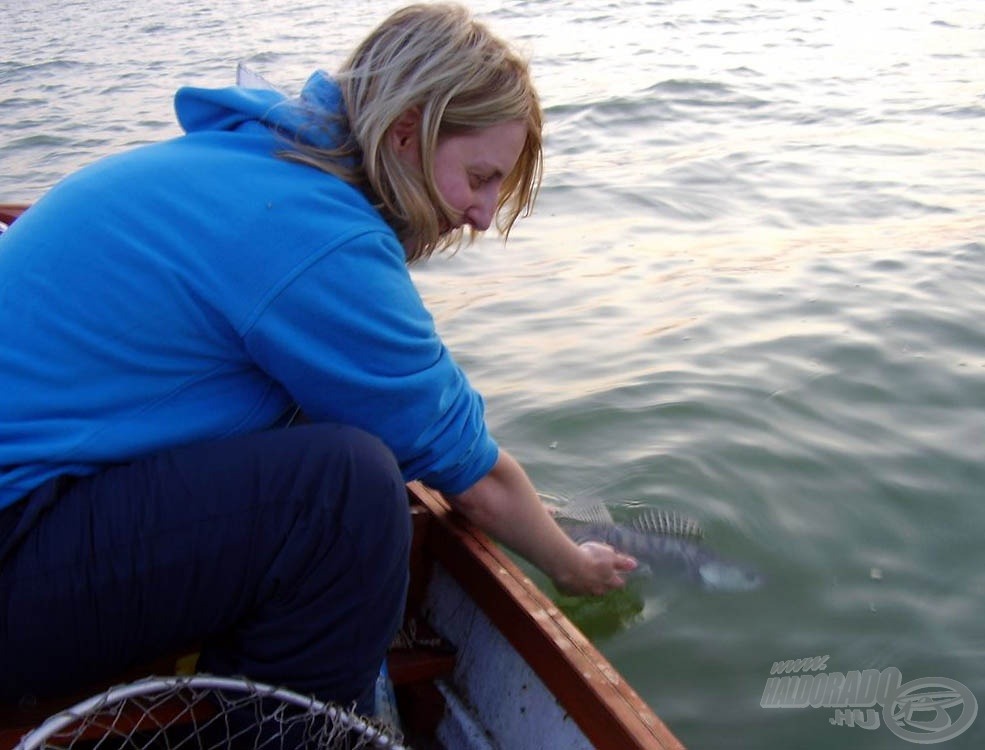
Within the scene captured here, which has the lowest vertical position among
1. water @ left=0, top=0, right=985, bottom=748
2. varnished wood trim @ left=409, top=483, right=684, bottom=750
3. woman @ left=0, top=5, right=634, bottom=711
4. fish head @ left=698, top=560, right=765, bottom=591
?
water @ left=0, top=0, right=985, bottom=748

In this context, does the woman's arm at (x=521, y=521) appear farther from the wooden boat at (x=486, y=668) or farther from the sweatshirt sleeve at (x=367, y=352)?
the sweatshirt sleeve at (x=367, y=352)

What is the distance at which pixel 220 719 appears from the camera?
7.10 feet

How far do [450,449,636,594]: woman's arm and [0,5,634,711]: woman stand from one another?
1.47 feet

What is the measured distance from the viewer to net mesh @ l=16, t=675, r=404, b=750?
2.03 m

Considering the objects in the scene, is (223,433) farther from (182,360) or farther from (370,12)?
(370,12)

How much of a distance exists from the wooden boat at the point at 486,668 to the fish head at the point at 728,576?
118 centimetres

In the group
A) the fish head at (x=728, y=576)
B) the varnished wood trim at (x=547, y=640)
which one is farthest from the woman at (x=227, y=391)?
the fish head at (x=728, y=576)

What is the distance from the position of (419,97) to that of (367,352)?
1.65 ft

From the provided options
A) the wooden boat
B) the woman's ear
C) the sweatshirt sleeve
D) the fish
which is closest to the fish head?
the fish

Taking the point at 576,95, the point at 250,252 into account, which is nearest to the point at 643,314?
the point at 250,252

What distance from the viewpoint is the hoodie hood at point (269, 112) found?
2170mm

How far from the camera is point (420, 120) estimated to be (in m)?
2.20

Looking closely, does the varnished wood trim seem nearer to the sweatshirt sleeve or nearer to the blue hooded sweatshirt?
the sweatshirt sleeve

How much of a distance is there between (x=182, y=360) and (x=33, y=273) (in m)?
0.29
